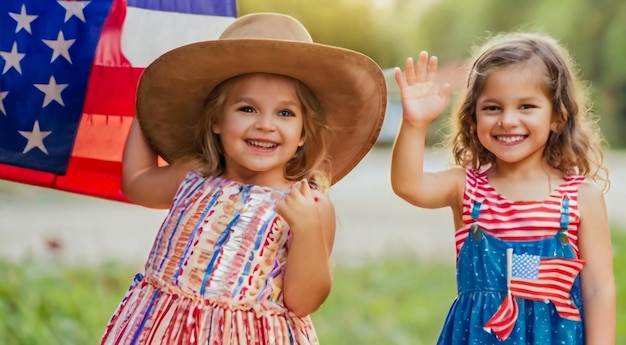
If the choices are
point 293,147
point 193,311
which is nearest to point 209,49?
point 293,147

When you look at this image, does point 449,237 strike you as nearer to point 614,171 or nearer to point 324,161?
point 614,171

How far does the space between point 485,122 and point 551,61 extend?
0.69 ft

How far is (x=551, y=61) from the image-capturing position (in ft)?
7.65

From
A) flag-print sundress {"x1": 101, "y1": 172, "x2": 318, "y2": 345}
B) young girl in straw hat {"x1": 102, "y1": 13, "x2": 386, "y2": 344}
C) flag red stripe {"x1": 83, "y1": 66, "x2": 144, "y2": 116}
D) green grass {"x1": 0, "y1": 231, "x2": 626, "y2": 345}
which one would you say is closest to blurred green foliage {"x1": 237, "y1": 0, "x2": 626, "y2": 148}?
green grass {"x1": 0, "y1": 231, "x2": 626, "y2": 345}

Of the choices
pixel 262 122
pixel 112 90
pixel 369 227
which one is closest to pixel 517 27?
pixel 369 227

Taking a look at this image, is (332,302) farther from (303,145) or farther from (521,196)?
(521,196)

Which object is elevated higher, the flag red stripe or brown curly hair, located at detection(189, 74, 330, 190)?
the flag red stripe

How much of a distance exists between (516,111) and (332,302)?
234 cm

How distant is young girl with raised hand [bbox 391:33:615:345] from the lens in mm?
2238

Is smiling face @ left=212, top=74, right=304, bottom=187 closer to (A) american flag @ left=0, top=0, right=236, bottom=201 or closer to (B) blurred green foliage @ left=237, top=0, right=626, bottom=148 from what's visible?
(A) american flag @ left=0, top=0, right=236, bottom=201

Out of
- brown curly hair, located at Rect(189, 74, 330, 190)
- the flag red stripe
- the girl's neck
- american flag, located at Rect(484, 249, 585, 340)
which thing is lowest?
american flag, located at Rect(484, 249, 585, 340)

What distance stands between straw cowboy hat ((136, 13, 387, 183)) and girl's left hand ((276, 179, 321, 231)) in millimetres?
304

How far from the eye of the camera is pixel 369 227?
17.5 ft

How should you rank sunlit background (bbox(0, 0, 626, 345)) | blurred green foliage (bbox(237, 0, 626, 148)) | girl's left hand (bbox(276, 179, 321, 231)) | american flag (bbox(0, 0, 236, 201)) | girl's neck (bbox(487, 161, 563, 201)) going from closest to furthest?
1. girl's left hand (bbox(276, 179, 321, 231))
2. girl's neck (bbox(487, 161, 563, 201))
3. american flag (bbox(0, 0, 236, 201))
4. sunlit background (bbox(0, 0, 626, 345))
5. blurred green foliage (bbox(237, 0, 626, 148))
